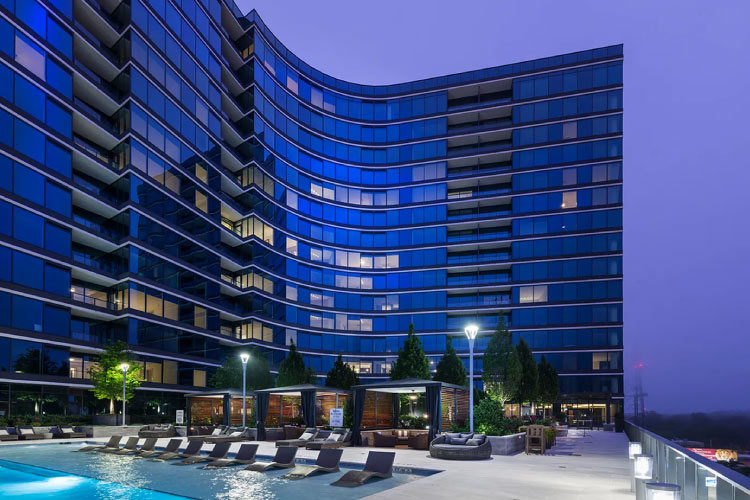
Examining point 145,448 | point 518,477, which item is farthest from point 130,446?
point 518,477

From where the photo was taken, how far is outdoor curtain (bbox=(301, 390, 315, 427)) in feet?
106

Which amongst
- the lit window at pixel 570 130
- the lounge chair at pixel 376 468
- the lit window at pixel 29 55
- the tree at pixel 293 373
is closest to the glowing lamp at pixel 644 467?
the lounge chair at pixel 376 468

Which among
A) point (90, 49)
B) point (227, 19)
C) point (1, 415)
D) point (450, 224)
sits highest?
point (227, 19)

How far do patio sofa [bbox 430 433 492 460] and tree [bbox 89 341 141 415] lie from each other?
95.0ft

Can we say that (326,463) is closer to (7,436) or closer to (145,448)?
(145,448)

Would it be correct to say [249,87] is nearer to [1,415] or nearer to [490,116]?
[490,116]

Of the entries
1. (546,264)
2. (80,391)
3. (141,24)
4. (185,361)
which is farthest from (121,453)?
(546,264)

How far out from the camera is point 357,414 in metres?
29.0

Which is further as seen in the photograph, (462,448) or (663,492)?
(462,448)

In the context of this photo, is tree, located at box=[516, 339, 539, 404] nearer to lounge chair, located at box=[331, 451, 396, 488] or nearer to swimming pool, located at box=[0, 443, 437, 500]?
swimming pool, located at box=[0, 443, 437, 500]

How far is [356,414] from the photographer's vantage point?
29.0m

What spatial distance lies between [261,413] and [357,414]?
23.3 feet

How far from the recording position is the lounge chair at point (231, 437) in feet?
95.8

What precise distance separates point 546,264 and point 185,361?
4521cm
